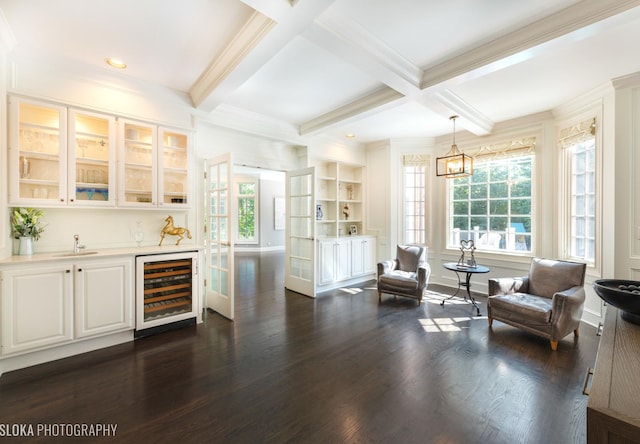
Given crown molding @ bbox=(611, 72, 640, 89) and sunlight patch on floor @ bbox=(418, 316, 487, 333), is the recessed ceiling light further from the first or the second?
crown molding @ bbox=(611, 72, 640, 89)

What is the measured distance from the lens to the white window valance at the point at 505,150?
440 centimetres

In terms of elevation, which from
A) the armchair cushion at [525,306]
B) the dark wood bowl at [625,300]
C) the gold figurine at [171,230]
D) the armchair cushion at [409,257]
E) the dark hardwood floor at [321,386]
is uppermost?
the gold figurine at [171,230]

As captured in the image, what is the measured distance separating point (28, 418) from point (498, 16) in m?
4.54

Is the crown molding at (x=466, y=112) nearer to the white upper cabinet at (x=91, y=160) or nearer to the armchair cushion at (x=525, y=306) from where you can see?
the armchair cushion at (x=525, y=306)

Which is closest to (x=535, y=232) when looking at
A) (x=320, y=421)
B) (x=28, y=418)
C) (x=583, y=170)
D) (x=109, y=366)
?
(x=583, y=170)

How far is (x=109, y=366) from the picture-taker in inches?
99.4

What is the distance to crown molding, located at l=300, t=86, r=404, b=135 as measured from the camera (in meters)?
3.47

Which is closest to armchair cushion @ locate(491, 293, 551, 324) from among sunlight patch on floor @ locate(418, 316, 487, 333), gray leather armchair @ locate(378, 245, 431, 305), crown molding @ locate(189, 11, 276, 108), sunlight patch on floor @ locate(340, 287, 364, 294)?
sunlight patch on floor @ locate(418, 316, 487, 333)

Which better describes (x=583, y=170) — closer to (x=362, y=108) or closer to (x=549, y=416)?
(x=362, y=108)

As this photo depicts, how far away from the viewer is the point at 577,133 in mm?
3764

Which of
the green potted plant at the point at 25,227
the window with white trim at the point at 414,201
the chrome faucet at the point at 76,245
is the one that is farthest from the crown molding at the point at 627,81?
the green potted plant at the point at 25,227

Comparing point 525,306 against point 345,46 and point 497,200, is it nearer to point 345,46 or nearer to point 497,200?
point 497,200

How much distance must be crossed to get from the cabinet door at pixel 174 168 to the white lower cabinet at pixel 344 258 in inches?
92.5

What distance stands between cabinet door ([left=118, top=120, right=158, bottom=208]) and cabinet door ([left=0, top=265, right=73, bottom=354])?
1040 mm
